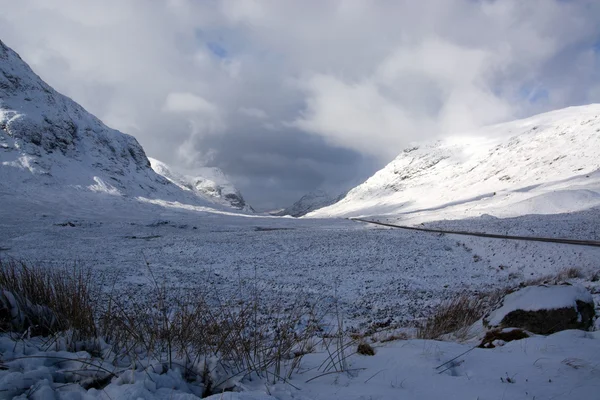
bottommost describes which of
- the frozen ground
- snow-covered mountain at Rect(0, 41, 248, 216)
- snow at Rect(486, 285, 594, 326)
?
the frozen ground

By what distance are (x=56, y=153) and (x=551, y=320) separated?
10281 cm

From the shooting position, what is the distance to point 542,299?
15.6 feet

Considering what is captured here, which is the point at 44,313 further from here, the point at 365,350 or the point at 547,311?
the point at 547,311

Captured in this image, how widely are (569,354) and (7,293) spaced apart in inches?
202

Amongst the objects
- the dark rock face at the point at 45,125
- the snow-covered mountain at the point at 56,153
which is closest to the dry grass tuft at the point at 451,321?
the snow-covered mountain at the point at 56,153

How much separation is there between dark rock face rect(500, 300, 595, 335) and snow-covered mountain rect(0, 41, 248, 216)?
74860mm

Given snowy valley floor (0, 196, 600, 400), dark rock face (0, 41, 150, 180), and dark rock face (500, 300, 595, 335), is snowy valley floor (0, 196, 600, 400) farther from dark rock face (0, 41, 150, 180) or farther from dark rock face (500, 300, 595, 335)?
dark rock face (0, 41, 150, 180)

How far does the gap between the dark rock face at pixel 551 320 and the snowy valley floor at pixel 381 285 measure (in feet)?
1.68

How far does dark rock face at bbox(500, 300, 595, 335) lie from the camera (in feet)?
14.7

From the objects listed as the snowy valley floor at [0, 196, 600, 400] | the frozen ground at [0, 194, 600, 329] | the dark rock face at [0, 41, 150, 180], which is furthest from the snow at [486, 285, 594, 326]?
the dark rock face at [0, 41, 150, 180]

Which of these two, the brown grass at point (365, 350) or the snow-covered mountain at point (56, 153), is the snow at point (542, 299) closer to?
the brown grass at point (365, 350)

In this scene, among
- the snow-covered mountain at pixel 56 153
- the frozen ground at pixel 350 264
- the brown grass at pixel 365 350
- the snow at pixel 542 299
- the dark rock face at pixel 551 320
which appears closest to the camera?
the brown grass at pixel 365 350

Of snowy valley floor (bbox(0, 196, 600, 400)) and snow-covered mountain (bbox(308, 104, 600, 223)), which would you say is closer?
snowy valley floor (bbox(0, 196, 600, 400))

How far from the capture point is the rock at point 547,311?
4492 mm
